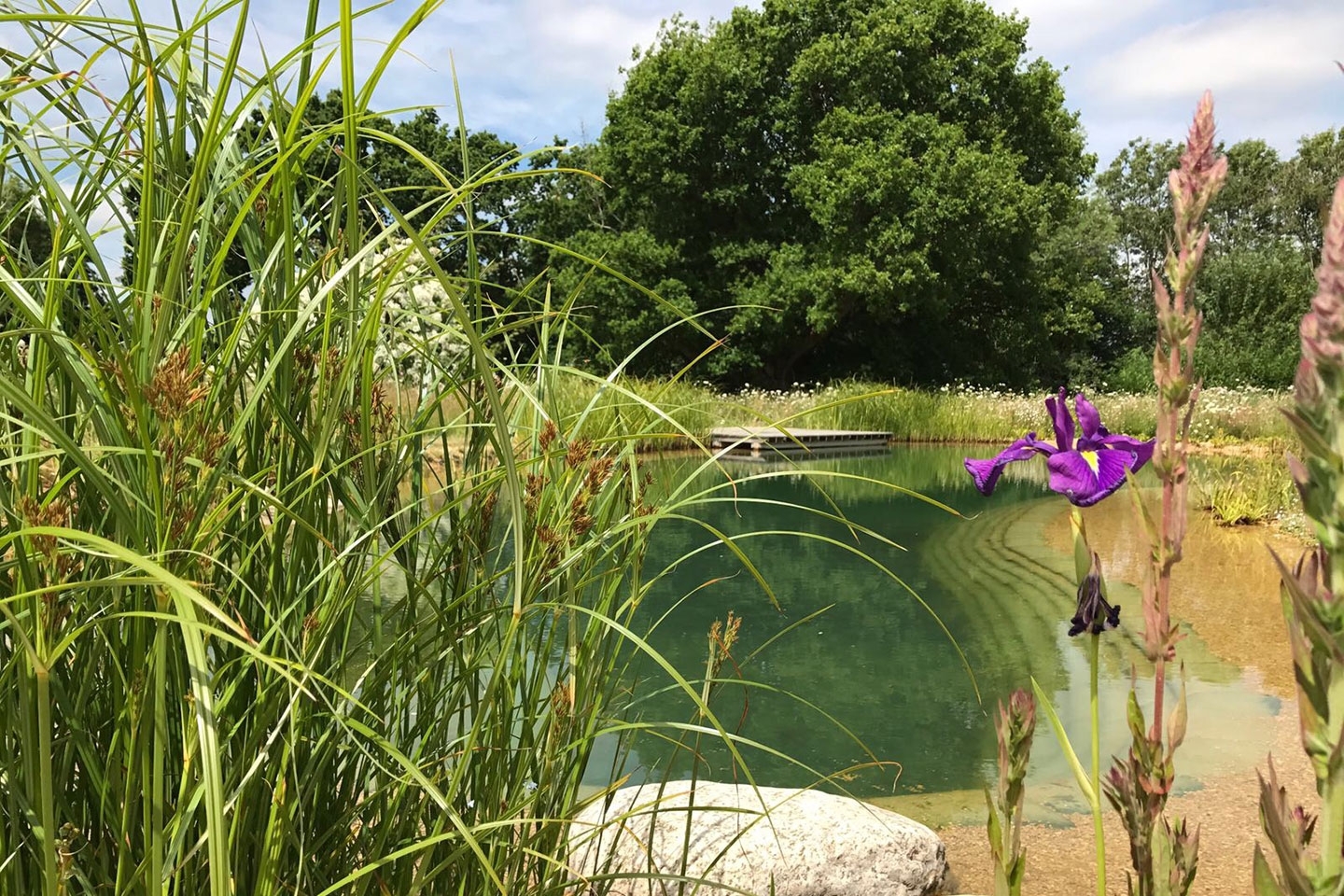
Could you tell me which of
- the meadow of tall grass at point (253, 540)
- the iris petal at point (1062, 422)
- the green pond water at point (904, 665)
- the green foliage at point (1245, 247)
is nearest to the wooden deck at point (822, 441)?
the green pond water at point (904, 665)

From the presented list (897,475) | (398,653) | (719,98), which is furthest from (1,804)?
(719,98)

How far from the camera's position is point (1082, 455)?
2.91 ft

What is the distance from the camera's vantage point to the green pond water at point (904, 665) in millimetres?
3000

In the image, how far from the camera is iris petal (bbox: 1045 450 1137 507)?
0.85 metres

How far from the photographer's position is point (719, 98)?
1925 centimetres

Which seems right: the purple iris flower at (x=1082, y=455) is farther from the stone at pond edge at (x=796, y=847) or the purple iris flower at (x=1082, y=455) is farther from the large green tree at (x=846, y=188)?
the large green tree at (x=846, y=188)

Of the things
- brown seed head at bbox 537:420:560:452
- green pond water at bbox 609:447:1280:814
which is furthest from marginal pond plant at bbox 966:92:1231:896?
green pond water at bbox 609:447:1280:814

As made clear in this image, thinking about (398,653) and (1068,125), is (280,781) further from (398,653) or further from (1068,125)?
(1068,125)

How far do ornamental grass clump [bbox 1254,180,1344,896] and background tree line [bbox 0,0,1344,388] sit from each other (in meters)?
16.4

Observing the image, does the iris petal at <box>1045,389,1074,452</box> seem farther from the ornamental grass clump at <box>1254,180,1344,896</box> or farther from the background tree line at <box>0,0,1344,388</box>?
the background tree line at <box>0,0,1344,388</box>

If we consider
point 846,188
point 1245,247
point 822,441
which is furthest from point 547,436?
point 1245,247

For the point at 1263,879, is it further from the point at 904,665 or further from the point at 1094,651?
the point at 904,665

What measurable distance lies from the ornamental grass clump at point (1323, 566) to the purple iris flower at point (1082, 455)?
21.4 inches

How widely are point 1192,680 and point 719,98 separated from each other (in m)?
17.3
